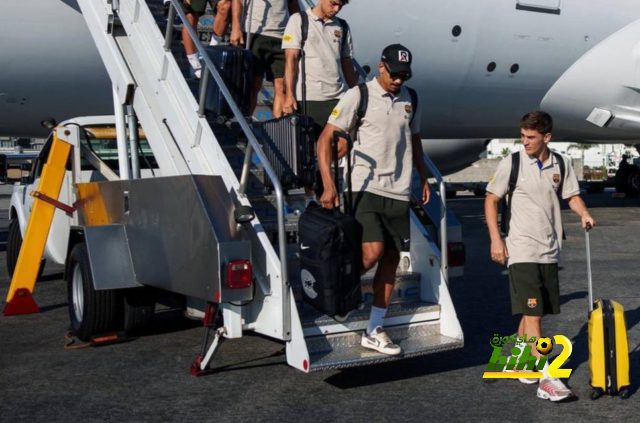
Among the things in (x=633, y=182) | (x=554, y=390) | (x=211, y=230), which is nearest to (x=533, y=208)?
(x=554, y=390)

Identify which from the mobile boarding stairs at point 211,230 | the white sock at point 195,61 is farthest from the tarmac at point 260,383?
the white sock at point 195,61

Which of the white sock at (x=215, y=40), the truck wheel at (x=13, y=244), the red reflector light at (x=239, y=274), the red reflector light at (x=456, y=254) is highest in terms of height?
the white sock at (x=215, y=40)

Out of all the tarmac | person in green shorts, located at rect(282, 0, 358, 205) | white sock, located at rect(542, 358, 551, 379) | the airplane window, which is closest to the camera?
the tarmac

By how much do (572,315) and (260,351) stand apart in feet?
8.89

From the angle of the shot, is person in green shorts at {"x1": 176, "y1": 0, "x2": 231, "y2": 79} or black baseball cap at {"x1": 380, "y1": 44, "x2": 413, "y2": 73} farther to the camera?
person in green shorts at {"x1": 176, "y1": 0, "x2": 231, "y2": 79}

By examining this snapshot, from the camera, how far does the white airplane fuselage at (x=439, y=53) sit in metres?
9.29

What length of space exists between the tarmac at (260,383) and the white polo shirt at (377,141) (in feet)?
3.87

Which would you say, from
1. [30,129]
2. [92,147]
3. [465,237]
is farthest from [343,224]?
[465,237]

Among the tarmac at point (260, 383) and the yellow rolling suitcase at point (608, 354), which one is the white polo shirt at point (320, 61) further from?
the yellow rolling suitcase at point (608, 354)

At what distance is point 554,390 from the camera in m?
4.67

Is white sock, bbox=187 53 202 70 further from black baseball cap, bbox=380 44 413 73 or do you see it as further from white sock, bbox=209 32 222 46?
black baseball cap, bbox=380 44 413 73

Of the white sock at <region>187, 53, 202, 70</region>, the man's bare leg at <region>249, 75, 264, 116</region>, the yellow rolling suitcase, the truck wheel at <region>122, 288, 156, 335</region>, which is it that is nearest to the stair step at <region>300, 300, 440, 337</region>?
the yellow rolling suitcase

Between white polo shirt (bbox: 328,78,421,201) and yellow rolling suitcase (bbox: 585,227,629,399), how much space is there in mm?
1314

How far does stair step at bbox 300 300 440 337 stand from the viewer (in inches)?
191
